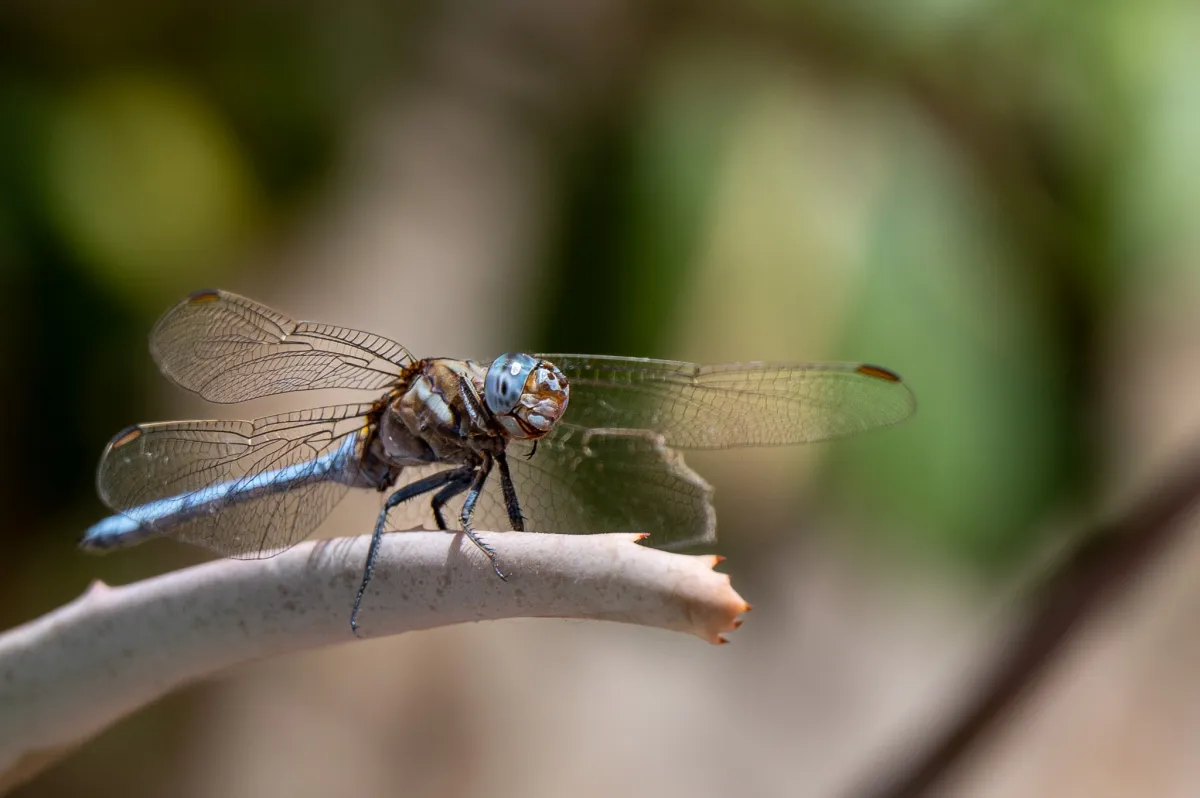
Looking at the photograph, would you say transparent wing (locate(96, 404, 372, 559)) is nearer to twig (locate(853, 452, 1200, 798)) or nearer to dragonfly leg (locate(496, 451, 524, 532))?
dragonfly leg (locate(496, 451, 524, 532))

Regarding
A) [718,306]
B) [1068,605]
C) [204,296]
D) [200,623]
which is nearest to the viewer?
[200,623]

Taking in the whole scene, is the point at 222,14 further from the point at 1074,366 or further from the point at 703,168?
the point at 1074,366

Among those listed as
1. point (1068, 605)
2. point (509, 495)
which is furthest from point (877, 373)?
point (509, 495)

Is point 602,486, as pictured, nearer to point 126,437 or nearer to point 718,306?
point 126,437

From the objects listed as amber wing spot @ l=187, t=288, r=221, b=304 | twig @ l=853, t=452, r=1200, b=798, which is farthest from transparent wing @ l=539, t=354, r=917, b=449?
amber wing spot @ l=187, t=288, r=221, b=304

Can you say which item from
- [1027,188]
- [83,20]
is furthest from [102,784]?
[1027,188]

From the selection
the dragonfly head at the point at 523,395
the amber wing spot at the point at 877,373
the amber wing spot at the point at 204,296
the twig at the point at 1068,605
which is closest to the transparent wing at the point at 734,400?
the amber wing spot at the point at 877,373
